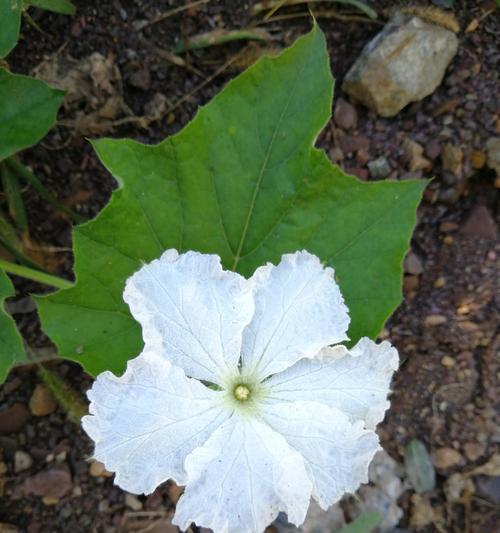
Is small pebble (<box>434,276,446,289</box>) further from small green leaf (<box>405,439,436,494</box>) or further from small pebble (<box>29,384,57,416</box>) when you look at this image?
small pebble (<box>29,384,57,416</box>)

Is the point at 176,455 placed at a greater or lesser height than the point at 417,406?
greater

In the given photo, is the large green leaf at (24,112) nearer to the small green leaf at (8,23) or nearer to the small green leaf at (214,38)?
the small green leaf at (8,23)

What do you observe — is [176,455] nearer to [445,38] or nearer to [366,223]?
[366,223]

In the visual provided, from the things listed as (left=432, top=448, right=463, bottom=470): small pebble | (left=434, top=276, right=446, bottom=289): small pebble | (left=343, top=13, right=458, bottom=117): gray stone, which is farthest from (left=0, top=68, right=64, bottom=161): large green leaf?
(left=432, top=448, right=463, bottom=470): small pebble

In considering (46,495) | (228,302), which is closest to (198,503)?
(228,302)

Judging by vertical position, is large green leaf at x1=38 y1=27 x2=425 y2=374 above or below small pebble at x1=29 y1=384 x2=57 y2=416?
above

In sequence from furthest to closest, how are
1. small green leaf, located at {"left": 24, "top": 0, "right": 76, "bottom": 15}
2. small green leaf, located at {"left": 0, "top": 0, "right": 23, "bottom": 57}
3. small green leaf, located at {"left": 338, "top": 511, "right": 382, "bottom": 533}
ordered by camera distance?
small green leaf, located at {"left": 338, "top": 511, "right": 382, "bottom": 533}
small green leaf, located at {"left": 24, "top": 0, "right": 76, "bottom": 15}
small green leaf, located at {"left": 0, "top": 0, "right": 23, "bottom": 57}
